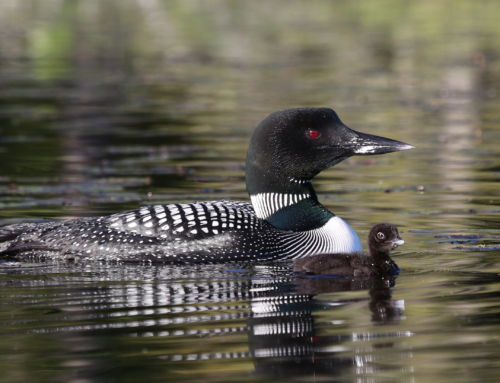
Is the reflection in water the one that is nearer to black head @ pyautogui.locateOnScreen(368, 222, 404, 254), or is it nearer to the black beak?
black head @ pyautogui.locateOnScreen(368, 222, 404, 254)

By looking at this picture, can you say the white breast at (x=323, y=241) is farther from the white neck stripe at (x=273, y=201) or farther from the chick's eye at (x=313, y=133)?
the chick's eye at (x=313, y=133)

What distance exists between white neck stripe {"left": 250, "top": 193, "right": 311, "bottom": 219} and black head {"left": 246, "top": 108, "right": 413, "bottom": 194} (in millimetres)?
41

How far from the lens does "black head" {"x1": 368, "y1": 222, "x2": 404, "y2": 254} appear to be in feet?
19.6

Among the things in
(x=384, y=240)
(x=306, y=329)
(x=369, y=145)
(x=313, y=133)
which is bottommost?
(x=306, y=329)

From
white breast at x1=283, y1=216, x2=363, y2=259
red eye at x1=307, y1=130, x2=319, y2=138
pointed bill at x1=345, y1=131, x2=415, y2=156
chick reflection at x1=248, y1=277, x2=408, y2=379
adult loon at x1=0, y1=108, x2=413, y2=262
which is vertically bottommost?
chick reflection at x1=248, y1=277, x2=408, y2=379

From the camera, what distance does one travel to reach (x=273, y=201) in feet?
21.9

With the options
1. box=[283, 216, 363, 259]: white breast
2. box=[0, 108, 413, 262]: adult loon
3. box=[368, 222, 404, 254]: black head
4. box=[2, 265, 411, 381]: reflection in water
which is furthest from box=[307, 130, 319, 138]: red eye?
box=[2, 265, 411, 381]: reflection in water

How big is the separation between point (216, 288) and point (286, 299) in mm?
499

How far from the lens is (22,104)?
1688cm

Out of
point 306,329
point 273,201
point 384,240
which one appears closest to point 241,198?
point 273,201

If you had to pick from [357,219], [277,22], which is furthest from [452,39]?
[357,219]

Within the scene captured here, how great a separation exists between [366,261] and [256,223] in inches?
34.7

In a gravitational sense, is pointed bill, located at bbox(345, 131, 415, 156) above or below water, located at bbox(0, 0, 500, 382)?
above

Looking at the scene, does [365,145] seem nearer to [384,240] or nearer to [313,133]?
[313,133]
